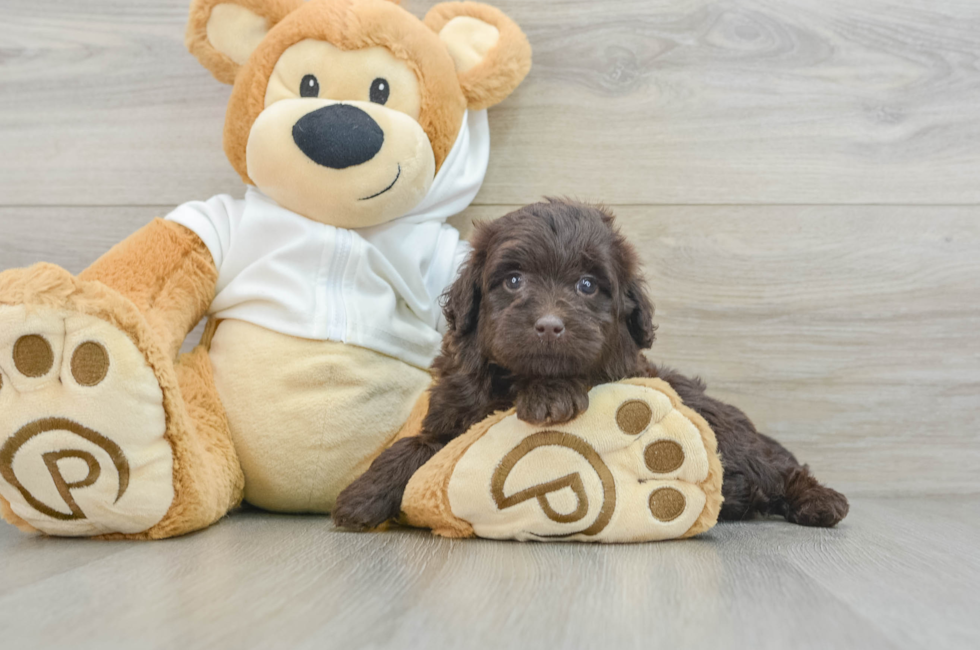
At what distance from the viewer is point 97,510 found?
1215mm

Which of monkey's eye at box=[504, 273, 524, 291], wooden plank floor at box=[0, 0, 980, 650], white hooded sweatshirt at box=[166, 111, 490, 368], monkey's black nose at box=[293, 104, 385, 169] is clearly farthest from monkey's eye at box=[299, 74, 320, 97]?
monkey's eye at box=[504, 273, 524, 291]

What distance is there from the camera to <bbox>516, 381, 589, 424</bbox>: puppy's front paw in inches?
45.8

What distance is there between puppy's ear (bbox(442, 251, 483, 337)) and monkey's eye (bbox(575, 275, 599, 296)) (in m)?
0.18

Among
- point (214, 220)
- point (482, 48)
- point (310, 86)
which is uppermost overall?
point (482, 48)

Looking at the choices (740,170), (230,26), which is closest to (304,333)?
(230,26)

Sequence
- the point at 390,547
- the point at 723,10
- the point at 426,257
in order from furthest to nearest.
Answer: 1. the point at 723,10
2. the point at 426,257
3. the point at 390,547

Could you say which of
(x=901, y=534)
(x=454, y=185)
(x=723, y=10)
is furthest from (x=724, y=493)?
(x=723, y=10)

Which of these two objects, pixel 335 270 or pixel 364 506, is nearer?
pixel 364 506

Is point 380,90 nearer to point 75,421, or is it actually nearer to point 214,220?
point 214,220

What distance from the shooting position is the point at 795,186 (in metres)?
1.87

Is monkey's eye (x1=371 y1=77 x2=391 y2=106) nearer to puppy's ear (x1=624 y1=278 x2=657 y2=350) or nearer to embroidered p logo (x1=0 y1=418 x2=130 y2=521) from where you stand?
puppy's ear (x1=624 y1=278 x2=657 y2=350)

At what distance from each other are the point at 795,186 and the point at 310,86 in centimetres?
118

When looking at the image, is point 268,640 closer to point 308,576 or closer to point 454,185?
point 308,576

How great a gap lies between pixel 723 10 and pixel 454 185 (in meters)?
0.83
